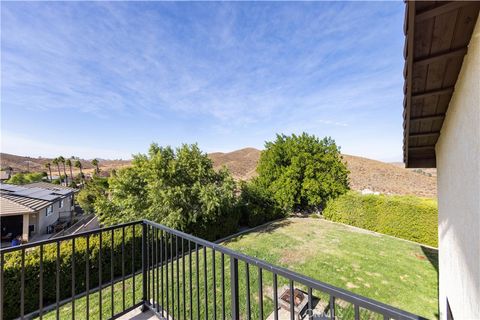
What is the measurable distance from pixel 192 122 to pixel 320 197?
14233mm

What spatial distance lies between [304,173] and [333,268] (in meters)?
7.07

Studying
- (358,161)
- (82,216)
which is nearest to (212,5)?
(82,216)

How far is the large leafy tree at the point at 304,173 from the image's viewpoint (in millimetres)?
12570

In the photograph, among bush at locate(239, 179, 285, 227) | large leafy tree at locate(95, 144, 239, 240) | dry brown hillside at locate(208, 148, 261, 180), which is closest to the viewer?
large leafy tree at locate(95, 144, 239, 240)

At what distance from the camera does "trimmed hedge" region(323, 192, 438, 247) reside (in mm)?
9086

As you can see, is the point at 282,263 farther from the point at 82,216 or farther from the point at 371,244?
the point at 82,216

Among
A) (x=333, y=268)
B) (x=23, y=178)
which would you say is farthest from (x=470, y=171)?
(x=23, y=178)

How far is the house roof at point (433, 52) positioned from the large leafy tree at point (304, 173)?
10481mm

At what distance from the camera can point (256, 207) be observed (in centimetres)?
1154

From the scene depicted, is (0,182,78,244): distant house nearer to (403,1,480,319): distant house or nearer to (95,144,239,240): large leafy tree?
(95,144,239,240): large leafy tree

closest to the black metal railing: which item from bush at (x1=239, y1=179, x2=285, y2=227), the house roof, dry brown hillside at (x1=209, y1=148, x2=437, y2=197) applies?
the house roof

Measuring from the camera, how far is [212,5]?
7066 mm

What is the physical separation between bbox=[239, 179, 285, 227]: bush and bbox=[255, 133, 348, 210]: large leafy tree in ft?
1.69

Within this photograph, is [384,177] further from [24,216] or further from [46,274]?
[24,216]
